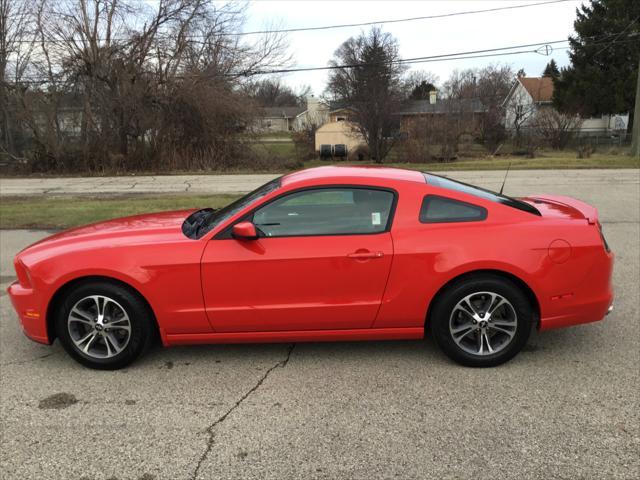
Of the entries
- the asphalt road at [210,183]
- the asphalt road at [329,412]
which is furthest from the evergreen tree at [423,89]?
the asphalt road at [329,412]

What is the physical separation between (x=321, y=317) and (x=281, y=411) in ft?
2.46

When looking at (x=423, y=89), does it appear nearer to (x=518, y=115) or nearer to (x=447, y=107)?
(x=518, y=115)

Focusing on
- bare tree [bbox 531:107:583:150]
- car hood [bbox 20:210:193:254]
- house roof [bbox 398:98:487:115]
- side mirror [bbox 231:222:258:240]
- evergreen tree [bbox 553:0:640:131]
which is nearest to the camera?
side mirror [bbox 231:222:258:240]

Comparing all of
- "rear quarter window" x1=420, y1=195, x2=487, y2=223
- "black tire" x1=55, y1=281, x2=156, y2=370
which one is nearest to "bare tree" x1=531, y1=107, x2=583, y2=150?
"rear quarter window" x1=420, y1=195, x2=487, y2=223

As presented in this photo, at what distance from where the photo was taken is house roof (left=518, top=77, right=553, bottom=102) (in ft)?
195

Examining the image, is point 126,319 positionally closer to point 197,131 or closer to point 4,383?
point 4,383

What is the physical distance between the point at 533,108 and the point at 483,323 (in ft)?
141

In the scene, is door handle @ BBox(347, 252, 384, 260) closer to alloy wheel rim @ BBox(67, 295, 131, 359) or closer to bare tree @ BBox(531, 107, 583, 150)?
alloy wheel rim @ BBox(67, 295, 131, 359)

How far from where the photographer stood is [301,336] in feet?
12.5

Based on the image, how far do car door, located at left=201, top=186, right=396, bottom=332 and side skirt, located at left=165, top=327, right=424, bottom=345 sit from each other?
0.05m

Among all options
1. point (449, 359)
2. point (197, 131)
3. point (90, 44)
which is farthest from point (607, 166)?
point (90, 44)

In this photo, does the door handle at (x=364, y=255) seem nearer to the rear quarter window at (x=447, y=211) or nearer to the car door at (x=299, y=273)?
the car door at (x=299, y=273)

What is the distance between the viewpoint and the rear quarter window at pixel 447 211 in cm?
379

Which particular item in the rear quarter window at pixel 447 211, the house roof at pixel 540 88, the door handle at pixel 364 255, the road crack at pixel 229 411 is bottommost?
the road crack at pixel 229 411
